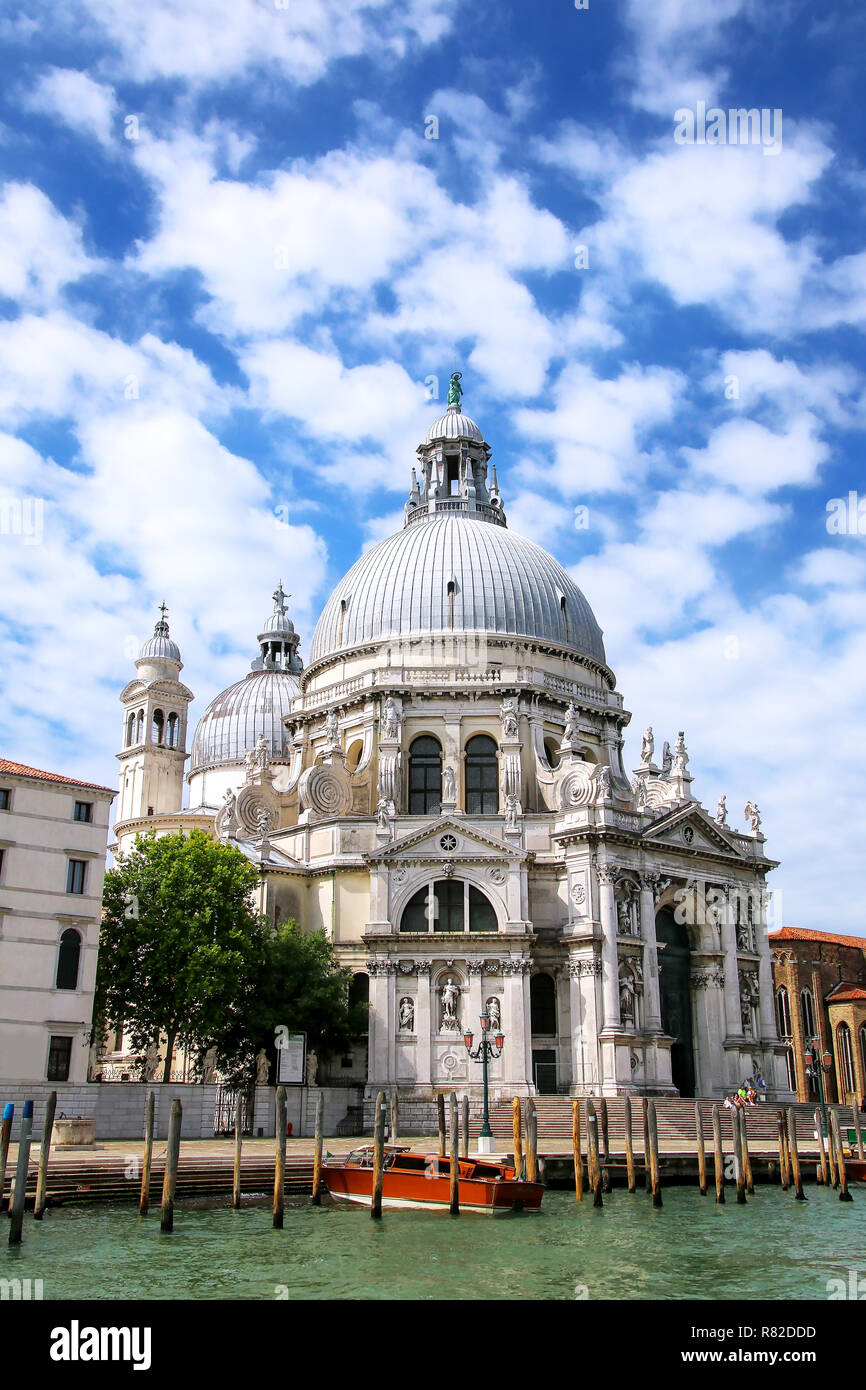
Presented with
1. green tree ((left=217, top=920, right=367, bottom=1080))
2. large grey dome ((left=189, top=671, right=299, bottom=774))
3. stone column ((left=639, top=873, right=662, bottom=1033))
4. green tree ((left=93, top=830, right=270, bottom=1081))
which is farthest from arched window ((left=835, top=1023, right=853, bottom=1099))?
green tree ((left=93, top=830, right=270, bottom=1081))

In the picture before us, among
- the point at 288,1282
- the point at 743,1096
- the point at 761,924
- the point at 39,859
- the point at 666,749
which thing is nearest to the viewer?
the point at 288,1282

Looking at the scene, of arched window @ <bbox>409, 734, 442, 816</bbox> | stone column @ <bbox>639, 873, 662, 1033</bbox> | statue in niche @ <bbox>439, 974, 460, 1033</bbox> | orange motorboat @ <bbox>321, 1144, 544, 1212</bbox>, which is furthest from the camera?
arched window @ <bbox>409, 734, 442, 816</bbox>

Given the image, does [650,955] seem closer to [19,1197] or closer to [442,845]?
[442,845]

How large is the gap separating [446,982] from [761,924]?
14441mm

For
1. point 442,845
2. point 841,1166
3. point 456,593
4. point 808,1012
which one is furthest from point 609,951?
point 808,1012

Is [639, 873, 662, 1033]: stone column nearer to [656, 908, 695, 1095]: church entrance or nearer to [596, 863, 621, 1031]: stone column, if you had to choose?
[656, 908, 695, 1095]: church entrance

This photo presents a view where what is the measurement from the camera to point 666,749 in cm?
5312

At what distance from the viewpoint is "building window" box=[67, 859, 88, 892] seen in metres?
33.8

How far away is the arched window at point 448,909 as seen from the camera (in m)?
42.8

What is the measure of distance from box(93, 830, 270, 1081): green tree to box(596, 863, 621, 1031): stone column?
11.2 m

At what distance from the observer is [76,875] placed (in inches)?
1341

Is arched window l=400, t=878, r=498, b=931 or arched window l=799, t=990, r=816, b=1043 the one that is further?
arched window l=799, t=990, r=816, b=1043
